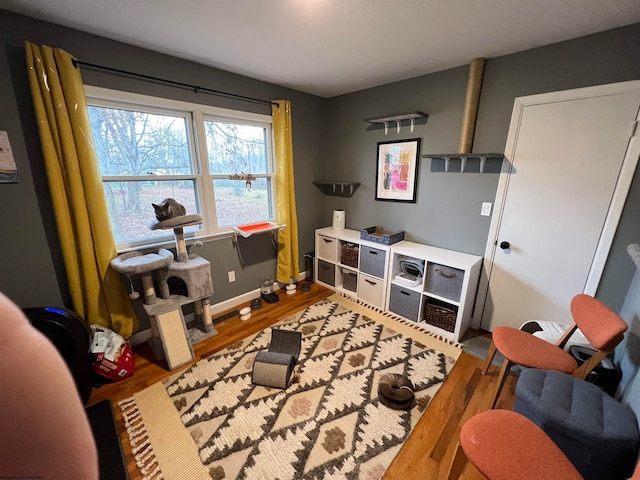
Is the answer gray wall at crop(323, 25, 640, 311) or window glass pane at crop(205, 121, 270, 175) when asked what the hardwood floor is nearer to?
gray wall at crop(323, 25, 640, 311)

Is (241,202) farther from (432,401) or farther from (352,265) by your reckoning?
(432,401)

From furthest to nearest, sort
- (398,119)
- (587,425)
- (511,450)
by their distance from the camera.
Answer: (398,119), (587,425), (511,450)

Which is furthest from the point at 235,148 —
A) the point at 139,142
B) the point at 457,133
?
the point at 457,133

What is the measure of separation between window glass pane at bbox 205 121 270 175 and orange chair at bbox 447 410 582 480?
2571 millimetres

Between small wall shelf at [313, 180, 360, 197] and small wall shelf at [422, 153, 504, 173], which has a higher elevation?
small wall shelf at [422, 153, 504, 173]

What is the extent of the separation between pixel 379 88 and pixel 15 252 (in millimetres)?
3190

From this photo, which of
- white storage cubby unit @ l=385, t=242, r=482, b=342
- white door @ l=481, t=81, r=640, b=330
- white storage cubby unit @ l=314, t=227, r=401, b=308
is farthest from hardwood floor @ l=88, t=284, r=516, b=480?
white storage cubby unit @ l=314, t=227, r=401, b=308

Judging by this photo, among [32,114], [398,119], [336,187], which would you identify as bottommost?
[336,187]

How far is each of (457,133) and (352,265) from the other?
1595mm

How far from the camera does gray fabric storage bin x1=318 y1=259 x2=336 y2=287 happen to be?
316cm

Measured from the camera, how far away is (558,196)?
192 centimetres

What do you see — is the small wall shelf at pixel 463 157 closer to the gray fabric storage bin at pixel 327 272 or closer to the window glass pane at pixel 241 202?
the gray fabric storage bin at pixel 327 272

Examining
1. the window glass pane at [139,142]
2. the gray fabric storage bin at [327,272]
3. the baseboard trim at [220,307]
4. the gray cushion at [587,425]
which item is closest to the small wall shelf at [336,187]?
the gray fabric storage bin at [327,272]

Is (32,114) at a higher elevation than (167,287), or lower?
higher
